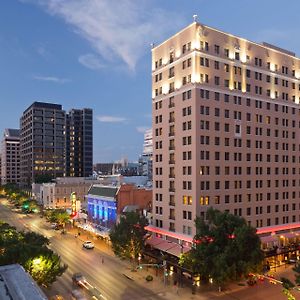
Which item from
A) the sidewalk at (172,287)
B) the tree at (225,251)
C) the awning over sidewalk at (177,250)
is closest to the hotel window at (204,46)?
the tree at (225,251)

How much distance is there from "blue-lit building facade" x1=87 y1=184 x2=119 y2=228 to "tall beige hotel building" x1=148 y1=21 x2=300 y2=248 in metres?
15.5

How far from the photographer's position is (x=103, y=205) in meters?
90.1

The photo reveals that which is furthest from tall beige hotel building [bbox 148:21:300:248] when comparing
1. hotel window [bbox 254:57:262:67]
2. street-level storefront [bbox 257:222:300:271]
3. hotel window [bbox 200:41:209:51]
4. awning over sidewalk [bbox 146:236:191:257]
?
awning over sidewalk [bbox 146:236:191:257]

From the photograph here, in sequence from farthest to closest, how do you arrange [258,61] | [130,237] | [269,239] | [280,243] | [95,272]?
[258,61] → [280,243] → [269,239] → [130,237] → [95,272]

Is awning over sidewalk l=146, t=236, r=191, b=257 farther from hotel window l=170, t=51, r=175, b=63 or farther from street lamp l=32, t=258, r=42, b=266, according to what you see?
hotel window l=170, t=51, r=175, b=63

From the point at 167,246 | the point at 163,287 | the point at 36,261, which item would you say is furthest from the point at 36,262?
the point at 167,246

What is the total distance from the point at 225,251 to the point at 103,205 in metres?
48.0

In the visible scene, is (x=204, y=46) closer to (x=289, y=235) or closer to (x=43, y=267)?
(x=289, y=235)

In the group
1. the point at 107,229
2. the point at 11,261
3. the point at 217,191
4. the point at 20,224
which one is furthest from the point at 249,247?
the point at 20,224

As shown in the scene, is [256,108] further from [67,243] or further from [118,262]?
[67,243]

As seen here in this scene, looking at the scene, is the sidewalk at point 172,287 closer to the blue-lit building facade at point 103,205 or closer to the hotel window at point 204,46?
the blue-lit building facade at point 103,205

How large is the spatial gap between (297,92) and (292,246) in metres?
34.9

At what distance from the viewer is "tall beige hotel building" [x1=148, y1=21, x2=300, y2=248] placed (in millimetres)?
63875

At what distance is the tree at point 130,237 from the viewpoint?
60.6 metres
